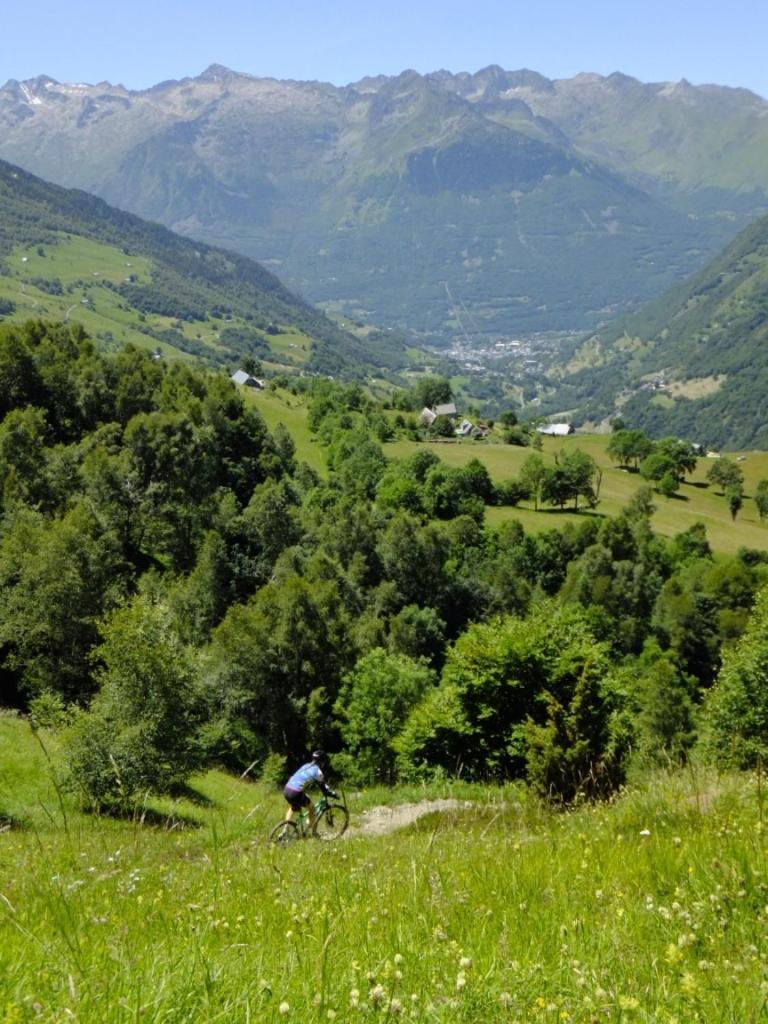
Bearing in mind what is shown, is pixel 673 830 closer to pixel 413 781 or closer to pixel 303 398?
pixel 413 781

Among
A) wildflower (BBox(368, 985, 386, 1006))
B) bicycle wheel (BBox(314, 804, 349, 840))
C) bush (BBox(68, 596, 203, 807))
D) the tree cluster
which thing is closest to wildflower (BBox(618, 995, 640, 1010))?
wildflower (BBox(368, 985, 386, 1006))

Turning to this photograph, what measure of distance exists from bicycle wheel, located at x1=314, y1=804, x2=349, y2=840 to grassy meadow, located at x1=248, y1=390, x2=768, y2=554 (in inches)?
4241

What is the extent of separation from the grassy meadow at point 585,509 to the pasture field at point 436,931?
Answer: 4709 inches

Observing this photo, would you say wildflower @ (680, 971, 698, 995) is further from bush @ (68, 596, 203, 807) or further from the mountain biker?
bush @ (68, 596, 203, 807)

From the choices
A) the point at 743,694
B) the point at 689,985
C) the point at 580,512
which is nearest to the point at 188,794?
the point at 743,694

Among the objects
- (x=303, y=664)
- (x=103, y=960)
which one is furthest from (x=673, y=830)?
(x=303, y=664)

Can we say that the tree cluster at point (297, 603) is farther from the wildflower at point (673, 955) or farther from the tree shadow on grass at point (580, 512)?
the wildflower at point (673, 955)

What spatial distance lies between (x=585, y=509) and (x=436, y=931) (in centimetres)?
14026

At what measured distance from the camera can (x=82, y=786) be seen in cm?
2428

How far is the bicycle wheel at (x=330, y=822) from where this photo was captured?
13859 mm

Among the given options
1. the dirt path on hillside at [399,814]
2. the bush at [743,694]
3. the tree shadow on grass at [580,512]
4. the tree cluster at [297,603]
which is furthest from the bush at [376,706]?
the tree shadow on grass at [580,512]

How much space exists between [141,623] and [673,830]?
2724cm

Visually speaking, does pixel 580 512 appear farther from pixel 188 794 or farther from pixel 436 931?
pixel 436 931

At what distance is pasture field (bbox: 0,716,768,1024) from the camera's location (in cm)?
348
